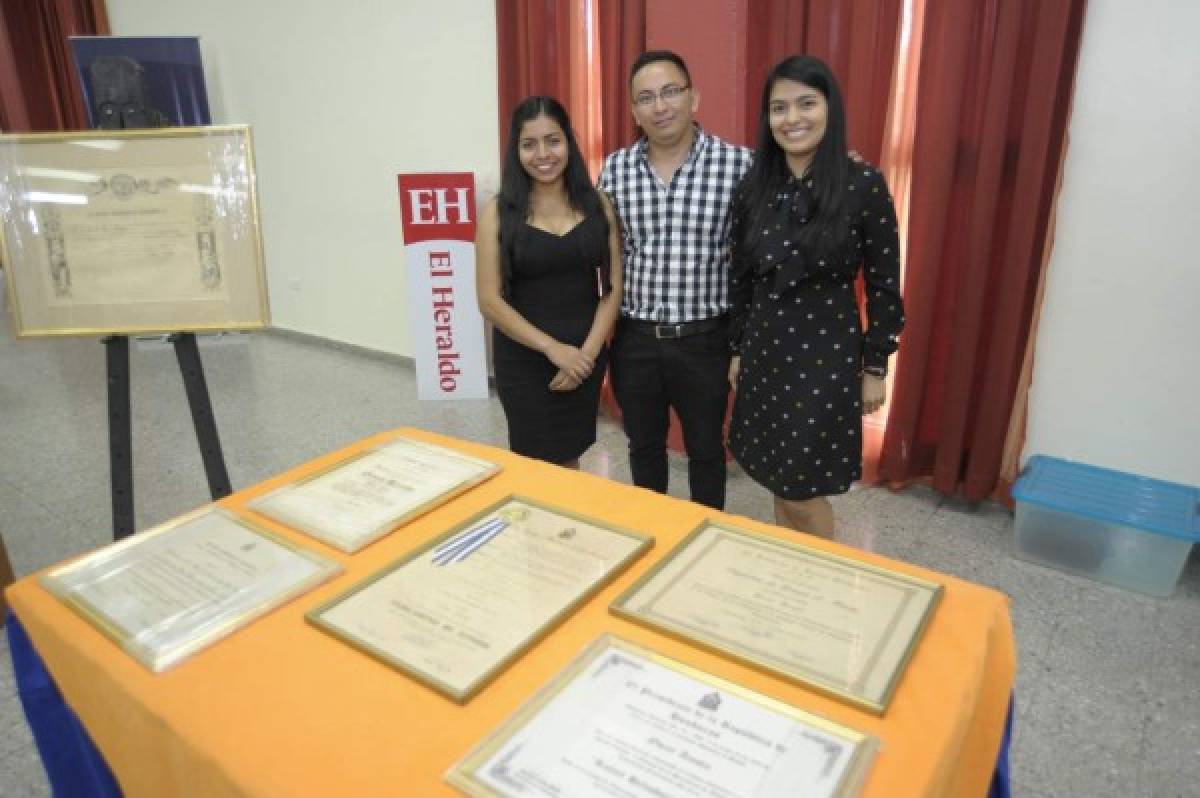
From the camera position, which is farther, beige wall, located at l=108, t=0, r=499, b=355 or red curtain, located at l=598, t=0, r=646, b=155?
beige wall, located at l=108, t=0, r=499, b=355

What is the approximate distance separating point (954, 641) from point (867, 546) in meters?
1.57

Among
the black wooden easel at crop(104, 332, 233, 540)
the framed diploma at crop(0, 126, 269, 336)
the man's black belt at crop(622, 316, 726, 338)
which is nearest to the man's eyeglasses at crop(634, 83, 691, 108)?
the man's black belt at crop(622, 316, 726, 338)

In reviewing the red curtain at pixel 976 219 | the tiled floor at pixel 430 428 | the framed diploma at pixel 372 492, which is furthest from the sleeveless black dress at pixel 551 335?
the red curtain at pixel 976 219

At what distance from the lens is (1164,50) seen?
2.00 meters

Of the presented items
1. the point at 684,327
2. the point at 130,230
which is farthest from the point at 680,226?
the point at 130,230

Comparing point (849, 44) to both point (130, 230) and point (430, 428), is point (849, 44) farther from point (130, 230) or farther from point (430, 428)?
point (430, 428)

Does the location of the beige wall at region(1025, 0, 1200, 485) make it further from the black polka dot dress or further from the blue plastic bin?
the black polka dot dress

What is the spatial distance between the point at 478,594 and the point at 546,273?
1.15 m

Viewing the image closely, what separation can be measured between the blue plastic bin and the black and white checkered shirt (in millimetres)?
1162

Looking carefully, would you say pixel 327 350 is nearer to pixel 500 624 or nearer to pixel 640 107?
pixel 640 107

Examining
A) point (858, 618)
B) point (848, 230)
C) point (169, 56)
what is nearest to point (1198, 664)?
point (848, 230)

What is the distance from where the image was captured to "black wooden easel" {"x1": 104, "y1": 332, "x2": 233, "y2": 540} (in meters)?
1.81

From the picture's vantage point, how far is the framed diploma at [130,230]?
5.72ft

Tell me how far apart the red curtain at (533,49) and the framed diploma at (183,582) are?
2.53 m
